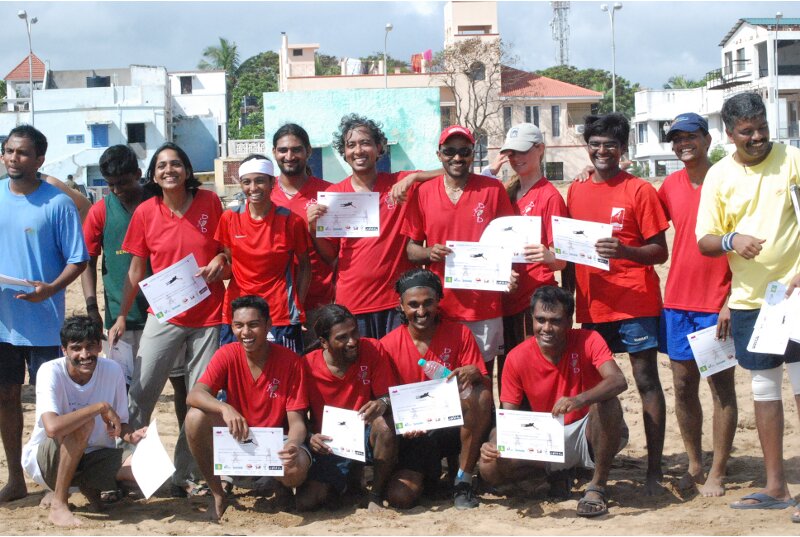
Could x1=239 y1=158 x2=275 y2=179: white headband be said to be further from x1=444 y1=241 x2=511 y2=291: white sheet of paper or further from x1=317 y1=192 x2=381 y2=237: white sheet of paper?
x1=444 y1=241 x2=511 y2=291: white sheet of paper

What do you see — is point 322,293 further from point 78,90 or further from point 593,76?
point 593,76

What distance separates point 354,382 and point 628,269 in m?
1.86

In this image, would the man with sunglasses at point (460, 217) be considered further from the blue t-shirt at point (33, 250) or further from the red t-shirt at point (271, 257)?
the blue t-shirt at point (33, 250)

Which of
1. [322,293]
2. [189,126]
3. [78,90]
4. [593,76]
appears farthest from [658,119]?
[322,293]

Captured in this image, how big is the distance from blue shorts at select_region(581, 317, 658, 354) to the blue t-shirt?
343cm

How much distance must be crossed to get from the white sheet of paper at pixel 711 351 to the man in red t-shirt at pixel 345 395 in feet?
6.05

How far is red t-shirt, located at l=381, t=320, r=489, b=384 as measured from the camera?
18.8 feet

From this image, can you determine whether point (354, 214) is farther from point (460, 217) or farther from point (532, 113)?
point (532, 113)

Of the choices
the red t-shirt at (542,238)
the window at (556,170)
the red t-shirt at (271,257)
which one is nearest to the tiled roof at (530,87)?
the window at (556,170)

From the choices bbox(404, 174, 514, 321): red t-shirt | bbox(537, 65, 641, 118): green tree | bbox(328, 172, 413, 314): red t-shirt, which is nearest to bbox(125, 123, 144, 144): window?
bbox(537, 65, 641, 118): green tree

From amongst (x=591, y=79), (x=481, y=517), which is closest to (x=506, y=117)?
(x=591, y=79)

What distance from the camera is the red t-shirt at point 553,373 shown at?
5582 mm

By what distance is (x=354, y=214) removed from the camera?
19.9 ft

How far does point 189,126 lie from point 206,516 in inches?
1837
